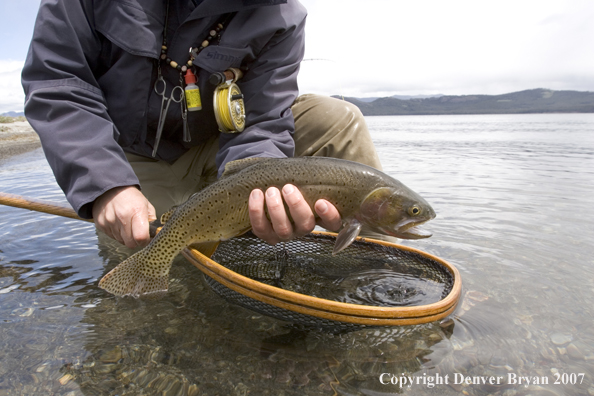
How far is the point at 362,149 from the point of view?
3.42 m

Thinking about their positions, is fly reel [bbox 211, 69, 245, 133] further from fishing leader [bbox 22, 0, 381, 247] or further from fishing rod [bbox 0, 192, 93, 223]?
fishing rod [bbox 0, 192, 93, 223]

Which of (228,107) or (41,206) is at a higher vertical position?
(228,107)

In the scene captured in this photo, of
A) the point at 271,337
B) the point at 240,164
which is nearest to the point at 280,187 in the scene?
the point at 240,164

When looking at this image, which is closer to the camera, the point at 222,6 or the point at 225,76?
the point at 222,6

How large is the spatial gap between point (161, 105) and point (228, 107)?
57 centimetres

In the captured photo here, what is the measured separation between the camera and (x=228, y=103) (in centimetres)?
292

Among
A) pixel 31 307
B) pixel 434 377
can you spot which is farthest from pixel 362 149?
pixel 31 307

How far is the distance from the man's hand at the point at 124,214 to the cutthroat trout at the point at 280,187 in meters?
0.17

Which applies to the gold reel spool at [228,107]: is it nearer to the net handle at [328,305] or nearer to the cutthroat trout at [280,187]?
the cutthroat trout at [280,187]

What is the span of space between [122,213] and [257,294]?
92 cm

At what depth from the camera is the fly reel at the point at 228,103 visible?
2936 mm

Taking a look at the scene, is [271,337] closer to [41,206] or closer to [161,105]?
[161,105]

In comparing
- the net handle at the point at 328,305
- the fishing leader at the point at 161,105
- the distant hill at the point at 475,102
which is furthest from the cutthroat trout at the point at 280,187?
the distant hill at the point at 475,102

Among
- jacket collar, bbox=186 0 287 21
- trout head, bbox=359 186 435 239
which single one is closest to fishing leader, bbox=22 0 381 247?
jacket collar, bbox=186 0 287 21
